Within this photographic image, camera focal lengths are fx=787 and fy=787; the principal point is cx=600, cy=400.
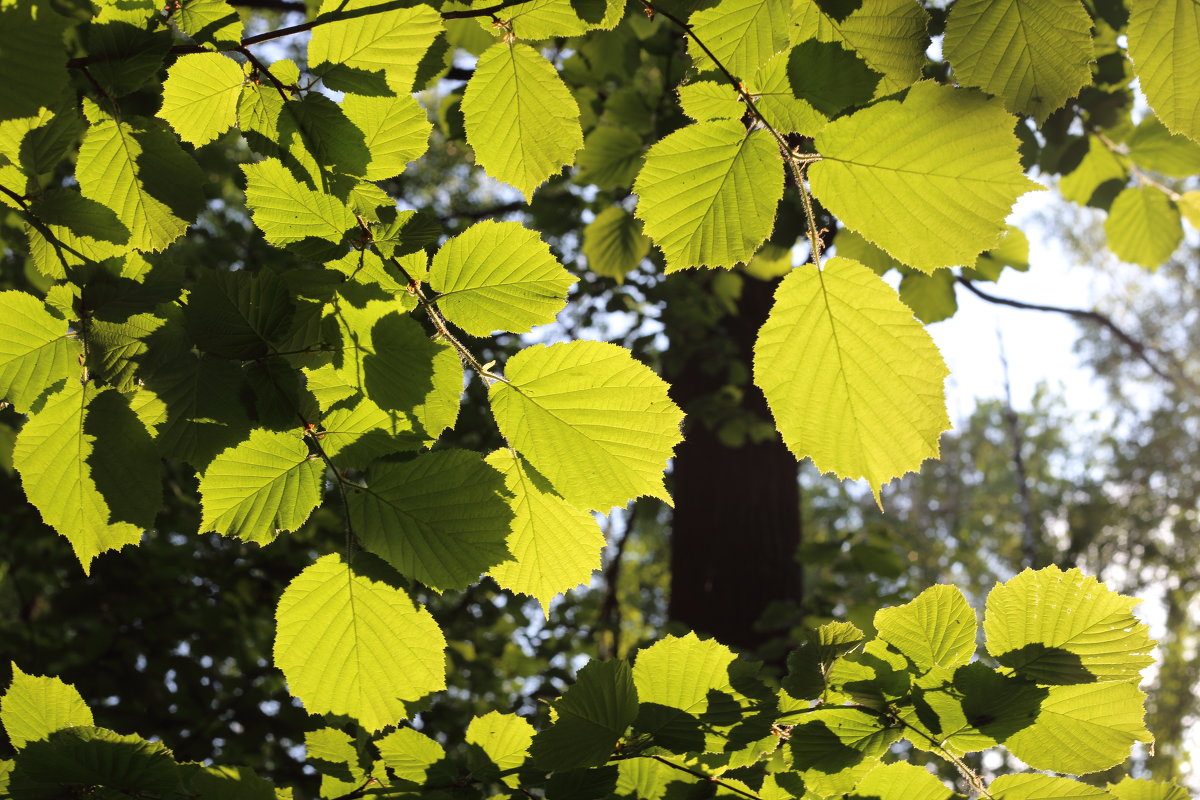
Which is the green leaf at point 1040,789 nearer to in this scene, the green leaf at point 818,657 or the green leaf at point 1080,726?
the green leaf at point 1080,726

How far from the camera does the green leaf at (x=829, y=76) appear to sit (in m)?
0.87

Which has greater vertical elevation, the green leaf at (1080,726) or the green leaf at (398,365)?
the green leaf at (398,365)

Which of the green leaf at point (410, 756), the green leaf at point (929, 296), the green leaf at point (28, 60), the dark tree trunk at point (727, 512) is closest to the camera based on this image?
the green leaf at point (28, 60)

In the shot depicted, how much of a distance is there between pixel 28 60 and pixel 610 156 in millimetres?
1637

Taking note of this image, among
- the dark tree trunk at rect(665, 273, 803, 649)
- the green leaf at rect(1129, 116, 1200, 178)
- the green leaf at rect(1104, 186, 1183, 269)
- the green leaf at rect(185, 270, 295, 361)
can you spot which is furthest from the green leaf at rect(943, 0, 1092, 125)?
the dark tree trunk at rect(665, 273, 803, 649)

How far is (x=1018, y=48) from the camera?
0.90m

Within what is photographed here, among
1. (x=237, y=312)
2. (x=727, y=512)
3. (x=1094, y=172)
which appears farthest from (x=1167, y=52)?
(x=727, y=512)

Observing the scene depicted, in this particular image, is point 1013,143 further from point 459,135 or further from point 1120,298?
point 1120,298

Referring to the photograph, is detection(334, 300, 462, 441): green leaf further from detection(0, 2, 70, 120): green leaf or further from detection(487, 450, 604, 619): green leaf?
detection(0, 2, 70, 120): green leaf

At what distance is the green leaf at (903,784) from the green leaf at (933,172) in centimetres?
60

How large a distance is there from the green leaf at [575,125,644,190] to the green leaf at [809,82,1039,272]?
1426 mm

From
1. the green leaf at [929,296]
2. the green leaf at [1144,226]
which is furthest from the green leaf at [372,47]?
the green leaf at [1144,226]

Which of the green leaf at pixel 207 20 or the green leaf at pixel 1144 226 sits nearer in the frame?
the green leaf at pixel 207 20

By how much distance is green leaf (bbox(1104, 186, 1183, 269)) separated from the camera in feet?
7.86
